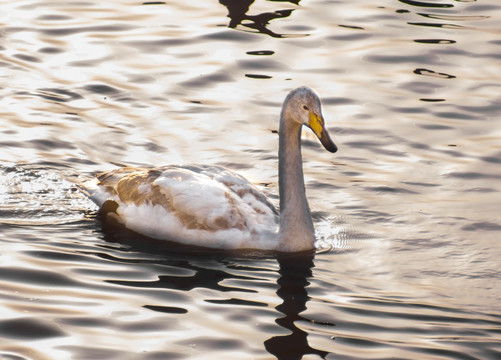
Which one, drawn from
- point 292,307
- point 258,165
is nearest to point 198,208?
point 292,307

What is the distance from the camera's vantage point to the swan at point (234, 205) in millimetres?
9289

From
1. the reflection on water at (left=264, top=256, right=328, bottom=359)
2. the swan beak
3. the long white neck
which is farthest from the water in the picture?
the swan beak

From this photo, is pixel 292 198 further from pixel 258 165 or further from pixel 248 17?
pixel 248 17

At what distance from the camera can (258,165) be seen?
450 inches

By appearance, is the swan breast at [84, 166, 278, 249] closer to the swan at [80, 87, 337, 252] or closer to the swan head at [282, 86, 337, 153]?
the swan at [80, 87, 337, 252]

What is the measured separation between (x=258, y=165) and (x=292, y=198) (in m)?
2.07

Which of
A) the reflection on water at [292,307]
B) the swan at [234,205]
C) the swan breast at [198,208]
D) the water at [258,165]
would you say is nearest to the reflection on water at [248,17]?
the water at [258,165]

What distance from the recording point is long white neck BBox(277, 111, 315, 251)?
367 inches

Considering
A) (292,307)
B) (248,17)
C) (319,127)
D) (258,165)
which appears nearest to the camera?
(292,307)

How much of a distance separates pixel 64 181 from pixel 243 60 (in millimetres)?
4451

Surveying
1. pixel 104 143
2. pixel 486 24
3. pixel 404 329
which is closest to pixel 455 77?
pixel 486 24

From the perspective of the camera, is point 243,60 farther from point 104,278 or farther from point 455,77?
point 104,278

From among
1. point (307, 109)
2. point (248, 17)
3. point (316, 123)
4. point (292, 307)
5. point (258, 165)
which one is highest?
point (307, 109)

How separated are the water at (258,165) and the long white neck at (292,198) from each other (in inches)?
9.2
